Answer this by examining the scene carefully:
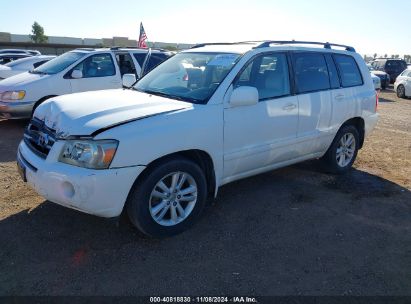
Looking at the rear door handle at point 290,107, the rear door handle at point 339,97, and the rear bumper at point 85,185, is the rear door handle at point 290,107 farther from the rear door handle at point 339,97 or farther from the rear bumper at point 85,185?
the rear bumper at point 85,185

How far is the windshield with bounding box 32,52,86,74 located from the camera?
813 cm

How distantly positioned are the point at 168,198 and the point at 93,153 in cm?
87

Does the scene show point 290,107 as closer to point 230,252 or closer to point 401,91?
point 230,252

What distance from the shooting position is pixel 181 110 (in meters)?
3.56

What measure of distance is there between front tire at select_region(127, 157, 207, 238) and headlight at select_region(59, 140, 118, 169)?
39 cm

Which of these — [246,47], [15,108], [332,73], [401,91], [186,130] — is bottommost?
[401,91]

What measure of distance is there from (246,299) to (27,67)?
39.5ft

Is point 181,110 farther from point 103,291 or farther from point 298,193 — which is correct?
point 298,193

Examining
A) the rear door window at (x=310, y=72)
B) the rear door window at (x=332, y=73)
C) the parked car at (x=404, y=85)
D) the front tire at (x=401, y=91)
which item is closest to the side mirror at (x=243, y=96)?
the rear door window at (x=310, y=72)

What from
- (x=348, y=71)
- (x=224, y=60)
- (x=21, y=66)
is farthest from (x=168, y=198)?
(x=21, y=66)

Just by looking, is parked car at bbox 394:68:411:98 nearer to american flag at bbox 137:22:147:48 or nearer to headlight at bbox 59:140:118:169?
american flag at bbox 137:22:147:48

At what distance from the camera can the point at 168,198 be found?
142 inches

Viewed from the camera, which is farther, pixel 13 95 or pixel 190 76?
pixel 13 95

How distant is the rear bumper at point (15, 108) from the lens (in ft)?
24.9
